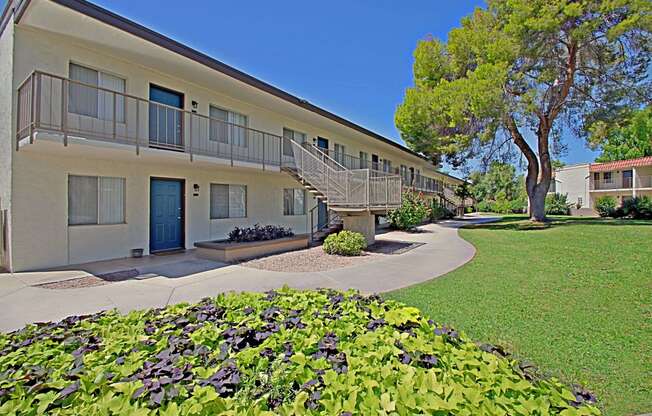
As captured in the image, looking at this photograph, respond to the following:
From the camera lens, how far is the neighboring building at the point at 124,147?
794 cm

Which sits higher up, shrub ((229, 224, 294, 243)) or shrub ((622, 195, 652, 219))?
shrub ((622, 195, 652, 219))

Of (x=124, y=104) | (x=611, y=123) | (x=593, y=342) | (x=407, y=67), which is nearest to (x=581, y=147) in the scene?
(x=611, y=123)

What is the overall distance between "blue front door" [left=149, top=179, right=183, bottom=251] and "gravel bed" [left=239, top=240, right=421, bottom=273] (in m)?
3.42

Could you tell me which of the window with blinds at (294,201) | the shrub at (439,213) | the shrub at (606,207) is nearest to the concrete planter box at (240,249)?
the window with blinds at (294,201)

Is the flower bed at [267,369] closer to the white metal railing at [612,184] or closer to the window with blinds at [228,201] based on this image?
the window with blinds at [228,201]

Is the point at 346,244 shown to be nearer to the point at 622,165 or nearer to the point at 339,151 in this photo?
the point at 339,151

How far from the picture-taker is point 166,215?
1121 cm

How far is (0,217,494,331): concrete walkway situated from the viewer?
218 inches

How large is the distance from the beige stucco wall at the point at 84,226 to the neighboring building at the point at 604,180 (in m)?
38.7

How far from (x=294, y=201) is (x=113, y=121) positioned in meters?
8.89

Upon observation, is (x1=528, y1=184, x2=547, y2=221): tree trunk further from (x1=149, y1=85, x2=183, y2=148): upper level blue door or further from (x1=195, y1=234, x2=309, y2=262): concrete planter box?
(x1=149, y1=85, x2=183, y2=148): upper level blue door

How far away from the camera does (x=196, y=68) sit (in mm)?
10328

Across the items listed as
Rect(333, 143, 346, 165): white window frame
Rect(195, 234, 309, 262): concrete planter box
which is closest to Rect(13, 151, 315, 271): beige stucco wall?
Rect(195, 234, 309, 262): concrete planter box

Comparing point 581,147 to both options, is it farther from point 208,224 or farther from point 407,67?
point 208,224
